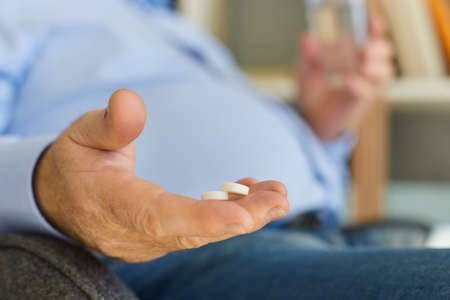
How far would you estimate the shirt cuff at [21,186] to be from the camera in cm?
31

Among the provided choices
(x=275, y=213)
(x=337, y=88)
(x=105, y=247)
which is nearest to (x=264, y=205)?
(x=275, y=213)

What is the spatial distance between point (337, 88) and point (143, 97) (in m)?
0.48

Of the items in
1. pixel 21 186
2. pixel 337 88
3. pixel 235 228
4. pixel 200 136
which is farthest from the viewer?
pixel 337 88

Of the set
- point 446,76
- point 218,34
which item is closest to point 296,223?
point 446,76

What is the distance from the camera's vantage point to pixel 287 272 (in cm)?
36

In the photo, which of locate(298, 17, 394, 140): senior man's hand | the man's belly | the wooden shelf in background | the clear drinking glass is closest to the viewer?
the man's belly

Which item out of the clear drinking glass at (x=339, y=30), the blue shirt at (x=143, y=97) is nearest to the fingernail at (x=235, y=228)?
the blue shirt at (x=143, y=97)

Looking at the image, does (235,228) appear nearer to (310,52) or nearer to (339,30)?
(339,30)

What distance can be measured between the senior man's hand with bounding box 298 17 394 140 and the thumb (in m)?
0.66

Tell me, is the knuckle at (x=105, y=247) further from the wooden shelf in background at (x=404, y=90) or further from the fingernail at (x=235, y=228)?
the wooden shelf in background at (x=404, y=90)

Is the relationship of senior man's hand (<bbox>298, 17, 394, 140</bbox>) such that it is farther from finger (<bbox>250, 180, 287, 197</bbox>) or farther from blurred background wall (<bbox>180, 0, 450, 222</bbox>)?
finger (<bbox>250, 180, 287, 197</bbox>)

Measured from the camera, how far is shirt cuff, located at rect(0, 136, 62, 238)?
0.31m

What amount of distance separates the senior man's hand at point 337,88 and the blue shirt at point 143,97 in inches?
9.1

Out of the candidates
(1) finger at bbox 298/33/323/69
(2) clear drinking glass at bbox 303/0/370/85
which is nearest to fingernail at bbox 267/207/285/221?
(2) clear drinking glass at bbox 303/0/370/85
